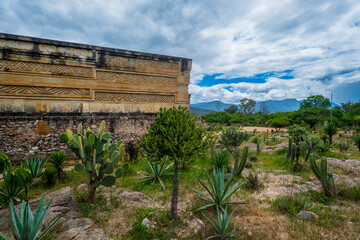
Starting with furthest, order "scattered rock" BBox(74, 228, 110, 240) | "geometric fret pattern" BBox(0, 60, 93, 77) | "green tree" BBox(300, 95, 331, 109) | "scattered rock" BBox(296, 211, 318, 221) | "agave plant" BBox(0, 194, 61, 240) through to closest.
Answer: "green tree" BBox(300, 95, 331, 109) → "geometric fret pattern" BBox(0, 60, 93, 77) → "scattered rock" BBox(296, 211, 318, 221) → "scattered rock" BBox(74, 228, 110, 240) → "agave plant" BBox(0, 194, 61, 240)

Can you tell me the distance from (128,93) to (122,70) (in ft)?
2.98

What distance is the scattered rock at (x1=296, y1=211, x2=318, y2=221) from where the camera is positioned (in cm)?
282

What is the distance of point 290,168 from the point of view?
5.49 meters

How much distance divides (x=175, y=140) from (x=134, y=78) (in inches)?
190

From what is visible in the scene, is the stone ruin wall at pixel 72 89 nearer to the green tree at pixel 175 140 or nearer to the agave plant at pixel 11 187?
the agave plant at pixel 11 187

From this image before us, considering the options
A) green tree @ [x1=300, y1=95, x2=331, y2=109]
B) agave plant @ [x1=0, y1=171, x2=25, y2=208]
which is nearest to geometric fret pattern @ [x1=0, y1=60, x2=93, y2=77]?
agave plant @ [x1=0, y1=171, x2=25, y2=208]

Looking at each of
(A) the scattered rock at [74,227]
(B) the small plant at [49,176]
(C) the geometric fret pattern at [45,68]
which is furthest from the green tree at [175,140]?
(C) the geometric fret pattern at [45,68]

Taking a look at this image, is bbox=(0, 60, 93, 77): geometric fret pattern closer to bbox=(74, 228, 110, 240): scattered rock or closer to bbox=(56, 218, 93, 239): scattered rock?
bbox=(56, 218, 93, 239): scattered rock

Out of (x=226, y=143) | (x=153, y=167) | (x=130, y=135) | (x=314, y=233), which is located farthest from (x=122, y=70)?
(x=314, y=233)

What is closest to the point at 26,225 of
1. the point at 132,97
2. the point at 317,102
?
the point at 132,97

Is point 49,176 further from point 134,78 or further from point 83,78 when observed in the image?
point 134,78

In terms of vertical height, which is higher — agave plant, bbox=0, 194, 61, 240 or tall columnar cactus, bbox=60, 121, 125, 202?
tall columnar cactus, bbox=60, 121, 125, 202

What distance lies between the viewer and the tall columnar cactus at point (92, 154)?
293 centimetres

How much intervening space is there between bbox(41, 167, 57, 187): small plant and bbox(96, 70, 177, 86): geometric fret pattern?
3512mm
